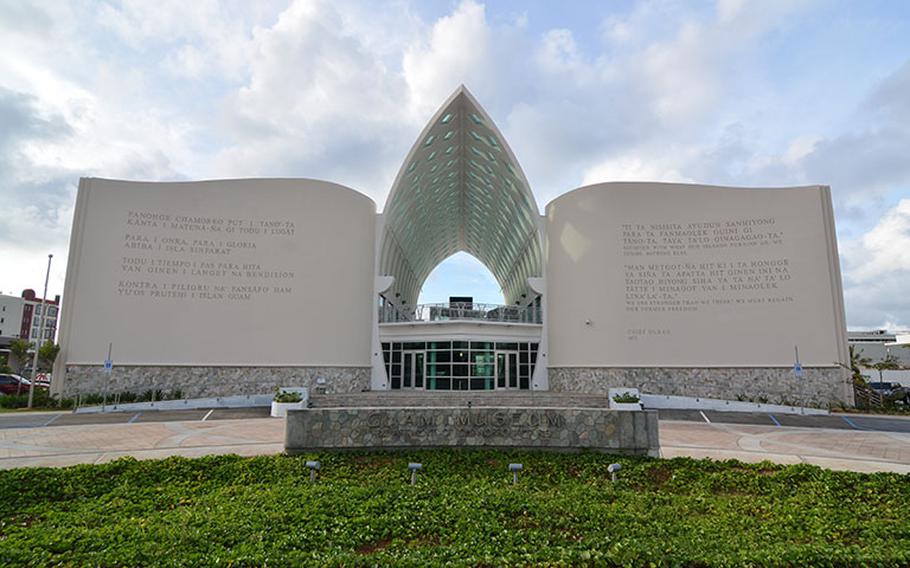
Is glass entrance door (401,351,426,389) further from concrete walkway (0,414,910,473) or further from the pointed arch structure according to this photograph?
concrete walkway (0,414,910,473)

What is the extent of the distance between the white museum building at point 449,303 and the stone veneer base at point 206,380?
0.24 feet

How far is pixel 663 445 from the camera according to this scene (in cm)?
1366

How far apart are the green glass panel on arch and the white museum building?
0.38ft

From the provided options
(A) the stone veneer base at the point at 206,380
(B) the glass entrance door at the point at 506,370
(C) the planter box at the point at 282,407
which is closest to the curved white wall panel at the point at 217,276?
(A) the stone veneer base at the point at 206,380

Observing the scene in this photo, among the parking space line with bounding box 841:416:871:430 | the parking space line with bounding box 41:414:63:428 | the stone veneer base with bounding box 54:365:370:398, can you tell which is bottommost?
the parking space line with bounding box 41:414:63:428

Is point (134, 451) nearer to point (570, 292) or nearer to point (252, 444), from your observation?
point (252, 444)

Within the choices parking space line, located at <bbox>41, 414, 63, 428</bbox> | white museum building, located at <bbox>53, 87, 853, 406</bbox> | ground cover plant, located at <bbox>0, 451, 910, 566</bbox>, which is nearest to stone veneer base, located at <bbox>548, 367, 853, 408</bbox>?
white museum building, located at <bbox>53, 87, 853, 406</bbox>

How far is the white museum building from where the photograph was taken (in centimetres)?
2592

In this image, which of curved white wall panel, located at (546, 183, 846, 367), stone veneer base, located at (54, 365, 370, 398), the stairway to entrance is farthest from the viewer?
curved white wall panel, located at (546, 183, 846, 367)

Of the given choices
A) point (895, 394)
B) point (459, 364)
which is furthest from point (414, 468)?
point (895, 394)

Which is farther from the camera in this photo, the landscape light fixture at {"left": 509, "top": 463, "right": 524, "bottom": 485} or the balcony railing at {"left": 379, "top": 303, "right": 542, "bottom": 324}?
the balcony railing at {"left": 379, "top": 303, "right": 542, "bottom": 324}

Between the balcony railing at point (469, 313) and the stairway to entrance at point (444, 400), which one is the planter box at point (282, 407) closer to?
the stairway to entrance at point (444, 400)

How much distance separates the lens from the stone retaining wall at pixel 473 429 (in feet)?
37.1

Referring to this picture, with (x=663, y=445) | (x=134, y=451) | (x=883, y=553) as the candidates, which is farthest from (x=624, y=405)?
(x=134, y=451)
